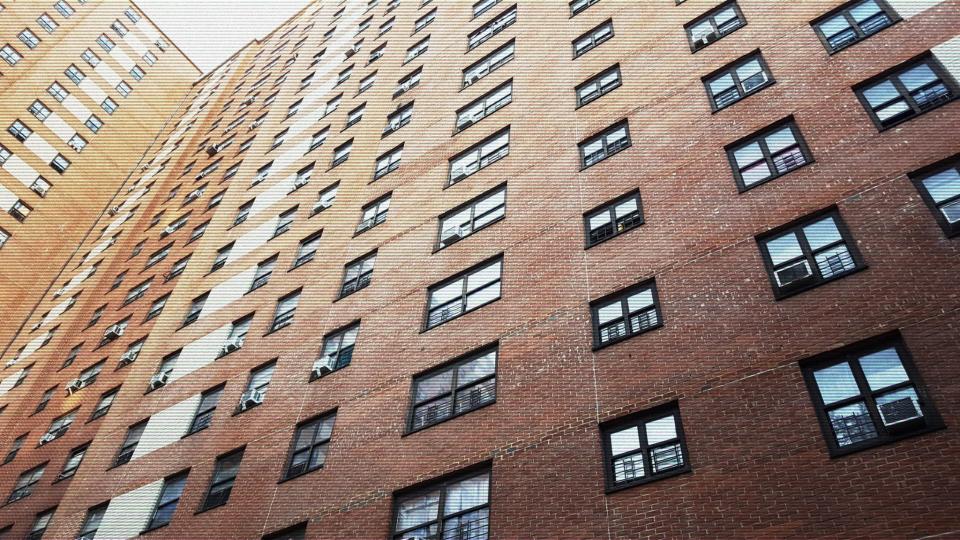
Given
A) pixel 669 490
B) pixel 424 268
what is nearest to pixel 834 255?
pixel 669 490

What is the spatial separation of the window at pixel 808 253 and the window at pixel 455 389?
646 cm

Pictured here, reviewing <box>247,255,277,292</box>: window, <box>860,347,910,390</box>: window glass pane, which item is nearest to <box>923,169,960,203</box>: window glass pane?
<box>860,347,910,390</box>: window glass pane

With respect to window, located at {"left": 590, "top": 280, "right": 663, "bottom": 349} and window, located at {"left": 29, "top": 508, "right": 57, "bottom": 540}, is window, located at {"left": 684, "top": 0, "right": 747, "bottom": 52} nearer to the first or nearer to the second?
window, located at {"left": 590, "top": 280, "right": 663, "bottom": 349}

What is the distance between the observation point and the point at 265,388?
2141 cm

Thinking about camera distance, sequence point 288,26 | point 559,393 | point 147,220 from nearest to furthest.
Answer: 1. point 559,393
2. point 147,220
3. point 288,26

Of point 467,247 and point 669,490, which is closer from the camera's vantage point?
point 669,490

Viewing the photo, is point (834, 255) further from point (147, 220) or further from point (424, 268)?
point (147, 220)

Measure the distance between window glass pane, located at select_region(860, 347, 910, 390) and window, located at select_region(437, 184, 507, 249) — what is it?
34.8 ft

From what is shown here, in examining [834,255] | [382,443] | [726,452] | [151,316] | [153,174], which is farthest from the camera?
[153,174]

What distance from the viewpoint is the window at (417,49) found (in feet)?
106

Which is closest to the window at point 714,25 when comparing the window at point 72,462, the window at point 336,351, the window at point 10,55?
the window at point 336,351

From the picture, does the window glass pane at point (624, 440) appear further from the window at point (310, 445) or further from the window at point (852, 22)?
the window at point (852, 22)

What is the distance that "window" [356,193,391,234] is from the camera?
950 inches

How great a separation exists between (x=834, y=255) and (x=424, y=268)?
1097 centimetres
